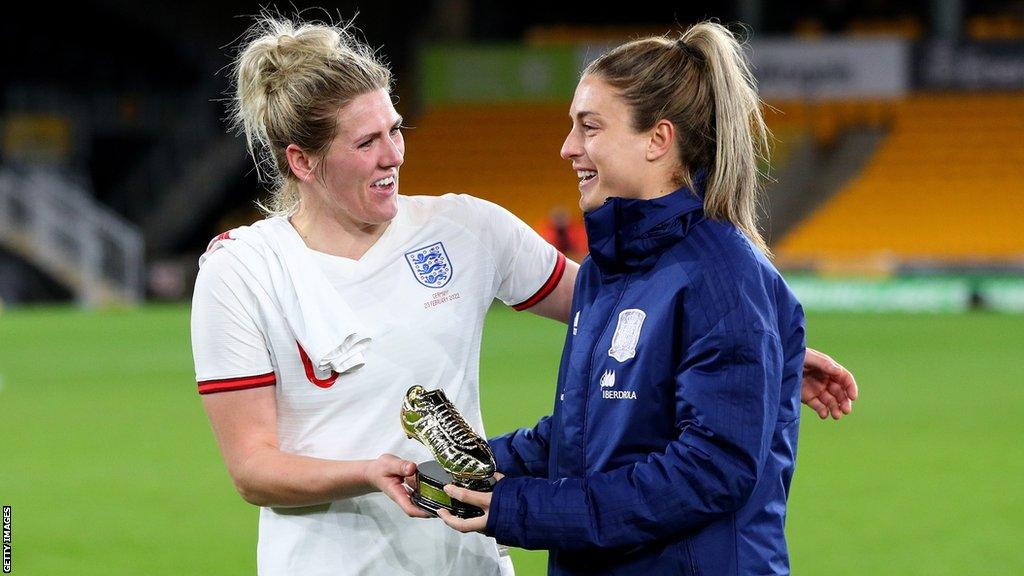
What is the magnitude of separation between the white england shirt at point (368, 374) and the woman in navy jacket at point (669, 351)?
0.40 metres

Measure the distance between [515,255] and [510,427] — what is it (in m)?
6.48

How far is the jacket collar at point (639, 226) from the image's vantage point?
2529 millimetres

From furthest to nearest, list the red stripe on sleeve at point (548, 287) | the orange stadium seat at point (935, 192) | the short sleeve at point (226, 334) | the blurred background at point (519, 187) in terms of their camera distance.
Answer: the orange stadium seat at point (935, 192) → the blurred background at point (519, 187) → the red stripe on sleeve at point (548, 287) → the short sleeve at point (226, 334)

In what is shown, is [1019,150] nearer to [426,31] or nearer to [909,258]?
[909,258]

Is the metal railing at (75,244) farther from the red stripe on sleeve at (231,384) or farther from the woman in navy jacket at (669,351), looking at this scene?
the woman in navy jacket at (669,351)

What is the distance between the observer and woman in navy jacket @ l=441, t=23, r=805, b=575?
93.1 inches

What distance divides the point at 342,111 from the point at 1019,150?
81.8 feet

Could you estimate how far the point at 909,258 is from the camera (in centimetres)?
2128

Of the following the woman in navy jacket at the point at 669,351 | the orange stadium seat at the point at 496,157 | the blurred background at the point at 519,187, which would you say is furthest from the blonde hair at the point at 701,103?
the orange stadium seat at the point at 496,157

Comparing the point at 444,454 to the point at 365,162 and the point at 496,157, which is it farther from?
the point at 496,157

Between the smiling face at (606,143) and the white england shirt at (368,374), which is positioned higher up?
the smiling face at (606,143)

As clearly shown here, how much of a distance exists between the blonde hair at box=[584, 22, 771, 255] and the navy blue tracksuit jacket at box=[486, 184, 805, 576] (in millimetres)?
70

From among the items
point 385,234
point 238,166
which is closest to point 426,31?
point 238,166

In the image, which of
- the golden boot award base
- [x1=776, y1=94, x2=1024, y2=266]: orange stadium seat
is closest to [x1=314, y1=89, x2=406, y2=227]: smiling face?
the golden boot award base
